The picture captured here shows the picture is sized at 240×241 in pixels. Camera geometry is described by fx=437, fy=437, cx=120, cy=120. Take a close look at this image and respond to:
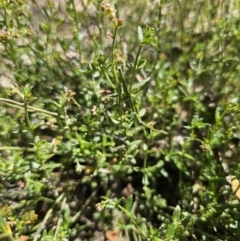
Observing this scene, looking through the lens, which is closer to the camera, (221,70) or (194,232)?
(194,232)

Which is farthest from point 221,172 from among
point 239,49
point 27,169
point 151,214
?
point 27,169

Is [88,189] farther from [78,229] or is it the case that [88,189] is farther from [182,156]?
[182,156]

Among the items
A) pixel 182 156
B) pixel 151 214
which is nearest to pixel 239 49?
pixel 182 156

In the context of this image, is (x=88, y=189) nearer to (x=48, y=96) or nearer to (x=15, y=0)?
(x=48, y=96)

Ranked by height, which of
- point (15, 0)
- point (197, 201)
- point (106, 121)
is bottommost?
point (197, 201)

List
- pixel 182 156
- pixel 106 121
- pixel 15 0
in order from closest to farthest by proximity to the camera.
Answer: pixel 15 0, pixel 182 156, pixel 106 121

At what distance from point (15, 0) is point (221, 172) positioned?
120 centimetres

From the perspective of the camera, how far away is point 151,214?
218 cm

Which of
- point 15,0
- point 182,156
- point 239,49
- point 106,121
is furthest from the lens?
point 106,121

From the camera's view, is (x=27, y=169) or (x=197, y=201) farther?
(x=197, y=201)

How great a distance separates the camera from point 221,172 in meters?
2.07

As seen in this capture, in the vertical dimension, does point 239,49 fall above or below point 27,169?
above

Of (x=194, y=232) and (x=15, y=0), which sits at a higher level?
(x=15, y=0)

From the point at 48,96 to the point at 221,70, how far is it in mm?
939
